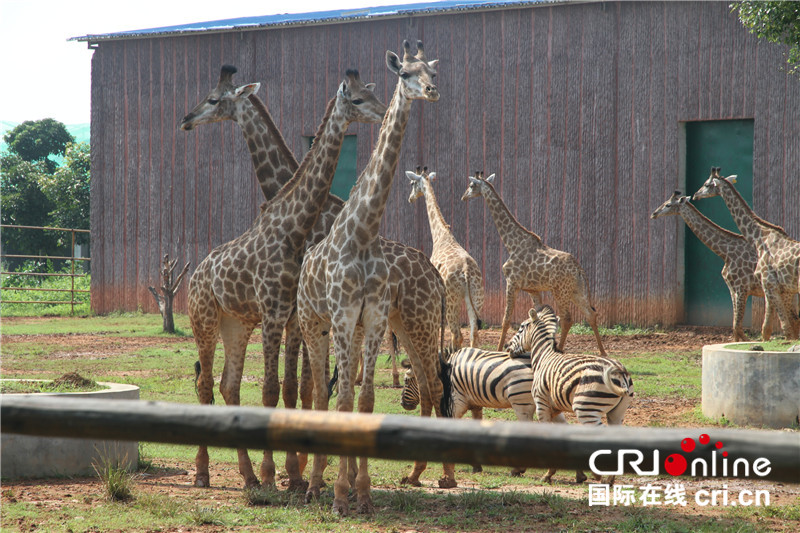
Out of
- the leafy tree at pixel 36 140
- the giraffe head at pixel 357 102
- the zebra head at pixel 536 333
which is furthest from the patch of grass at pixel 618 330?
the leafy tree at pixel 36 140

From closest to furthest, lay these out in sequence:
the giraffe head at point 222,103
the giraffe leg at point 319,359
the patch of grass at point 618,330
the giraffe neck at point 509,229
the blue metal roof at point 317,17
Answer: the giraffe leg at point 319,359 < the giraffe head at point 222,103 < the giraffe neck at point 509,229 < the patch of grass at point 618,330 < the blue metal roof at point 317,17

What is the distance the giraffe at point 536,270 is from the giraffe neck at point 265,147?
20.9 feet

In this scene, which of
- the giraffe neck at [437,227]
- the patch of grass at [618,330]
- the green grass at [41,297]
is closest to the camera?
the giraffe neck at [437,227]

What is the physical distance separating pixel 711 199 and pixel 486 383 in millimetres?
11312

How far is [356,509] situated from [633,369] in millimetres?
7222

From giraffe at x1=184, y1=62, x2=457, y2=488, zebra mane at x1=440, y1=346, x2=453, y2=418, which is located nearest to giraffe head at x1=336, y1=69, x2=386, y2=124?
giraffe at x1=184, y1=62, x2=457, y2=488

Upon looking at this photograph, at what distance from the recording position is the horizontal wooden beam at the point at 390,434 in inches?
87.9

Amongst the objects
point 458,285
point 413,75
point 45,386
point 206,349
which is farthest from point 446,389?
point 458,285

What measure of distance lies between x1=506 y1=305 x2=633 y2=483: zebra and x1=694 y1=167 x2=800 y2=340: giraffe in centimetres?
687

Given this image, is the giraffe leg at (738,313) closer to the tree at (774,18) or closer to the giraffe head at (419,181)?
the tree at (774,18)

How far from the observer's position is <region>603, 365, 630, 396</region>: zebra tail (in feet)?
19.8

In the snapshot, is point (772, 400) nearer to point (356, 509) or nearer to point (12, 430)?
point (356, 509)

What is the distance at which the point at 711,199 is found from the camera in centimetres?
1650

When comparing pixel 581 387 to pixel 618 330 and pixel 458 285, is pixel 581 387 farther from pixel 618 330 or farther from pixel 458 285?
pixel 618 330
